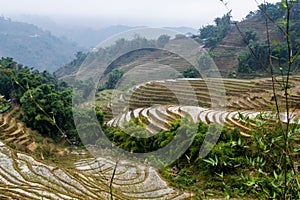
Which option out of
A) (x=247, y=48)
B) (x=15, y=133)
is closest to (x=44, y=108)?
(x=15, y=133)

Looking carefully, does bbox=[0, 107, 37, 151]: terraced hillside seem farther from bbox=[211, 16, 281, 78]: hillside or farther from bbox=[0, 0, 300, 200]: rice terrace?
bbox=[211, 16, 281, 78]: hillside

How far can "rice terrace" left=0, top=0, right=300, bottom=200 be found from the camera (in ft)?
5.25

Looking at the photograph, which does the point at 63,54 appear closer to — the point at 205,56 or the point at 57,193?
the point at 205,56

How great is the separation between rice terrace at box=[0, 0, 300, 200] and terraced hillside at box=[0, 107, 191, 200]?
0.11ft

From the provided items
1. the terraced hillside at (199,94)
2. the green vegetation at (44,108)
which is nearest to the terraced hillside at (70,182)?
the green vegetation at (44,108)

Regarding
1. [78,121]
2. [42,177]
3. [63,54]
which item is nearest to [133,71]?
[78,121]

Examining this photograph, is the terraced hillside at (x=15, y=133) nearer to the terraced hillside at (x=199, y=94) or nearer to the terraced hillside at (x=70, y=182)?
the terraced hillside at (x=70, y=182)

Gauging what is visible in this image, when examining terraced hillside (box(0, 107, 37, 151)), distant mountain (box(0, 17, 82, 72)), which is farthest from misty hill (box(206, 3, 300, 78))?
distant mountain (box(0, 17, 82, 72))

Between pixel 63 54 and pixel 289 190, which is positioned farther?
pixel 63 54

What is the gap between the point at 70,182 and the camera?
25.1 feet

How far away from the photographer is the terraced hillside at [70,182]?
21.2 ft

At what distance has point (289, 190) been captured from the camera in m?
1.62

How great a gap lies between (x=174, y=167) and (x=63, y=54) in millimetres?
97152

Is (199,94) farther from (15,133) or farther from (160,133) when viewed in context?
(15,133)
